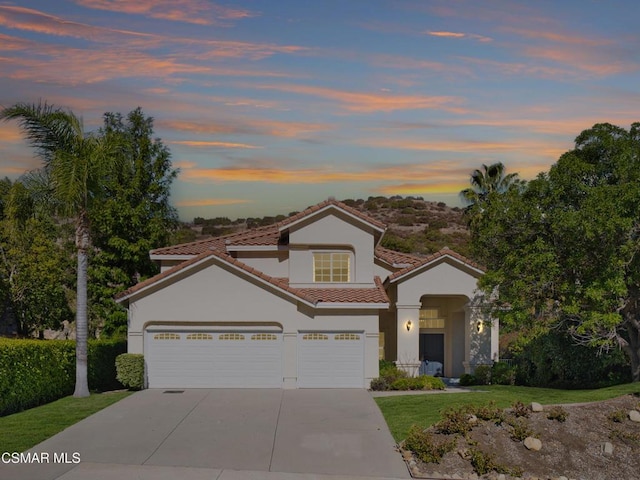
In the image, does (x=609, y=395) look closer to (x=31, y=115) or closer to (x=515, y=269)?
(x=515, y=269)

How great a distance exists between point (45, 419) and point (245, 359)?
24.5 ft

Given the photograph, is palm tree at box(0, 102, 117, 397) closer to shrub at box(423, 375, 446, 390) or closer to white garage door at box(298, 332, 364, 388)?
white garage door at box(298, 332, 364, 388)

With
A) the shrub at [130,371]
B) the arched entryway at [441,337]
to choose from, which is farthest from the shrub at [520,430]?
the arched entryway at [441,337]

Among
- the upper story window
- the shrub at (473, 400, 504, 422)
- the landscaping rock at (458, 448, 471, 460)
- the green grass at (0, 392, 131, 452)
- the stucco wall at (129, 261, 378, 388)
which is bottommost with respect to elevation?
the green grass at (0, 392, 131, 452)

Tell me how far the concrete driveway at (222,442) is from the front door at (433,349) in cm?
874

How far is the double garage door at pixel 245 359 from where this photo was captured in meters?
24.2

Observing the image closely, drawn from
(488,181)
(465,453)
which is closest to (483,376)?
(465,453)

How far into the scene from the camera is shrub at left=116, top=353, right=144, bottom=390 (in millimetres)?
23578

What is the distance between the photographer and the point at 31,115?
21844 millimetres

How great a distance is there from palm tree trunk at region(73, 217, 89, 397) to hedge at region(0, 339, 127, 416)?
1.79ft

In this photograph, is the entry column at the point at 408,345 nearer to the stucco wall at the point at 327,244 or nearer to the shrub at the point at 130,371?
the stucco wall at the point at 327,244

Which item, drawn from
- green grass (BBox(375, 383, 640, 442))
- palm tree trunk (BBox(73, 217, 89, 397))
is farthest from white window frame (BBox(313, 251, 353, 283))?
palm tree trunk (BBox(73, 217, 89, 397))

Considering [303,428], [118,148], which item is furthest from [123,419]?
[118,148]

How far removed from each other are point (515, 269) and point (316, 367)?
740cm
